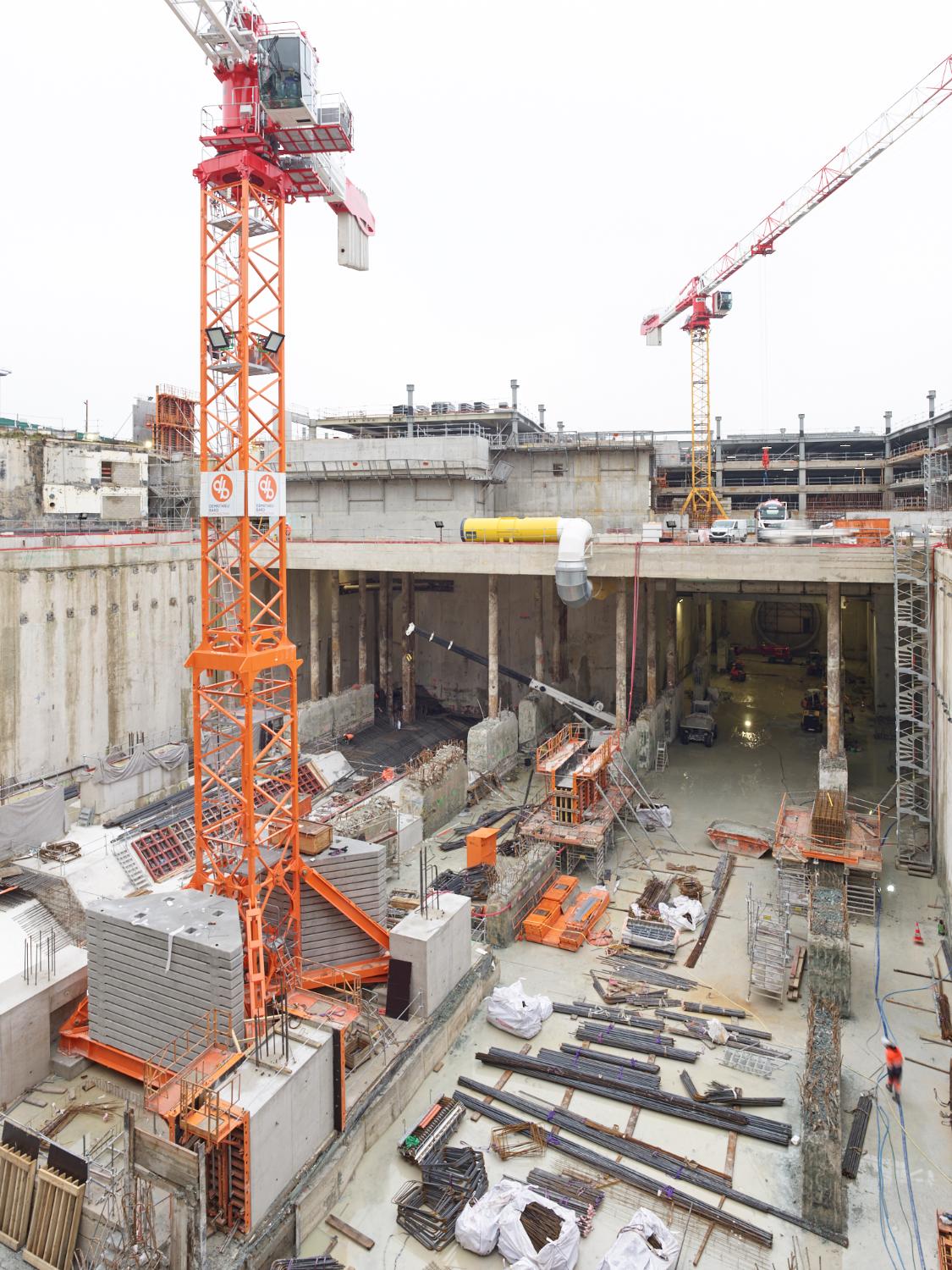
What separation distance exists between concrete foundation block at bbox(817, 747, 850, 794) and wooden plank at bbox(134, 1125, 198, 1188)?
17876mm

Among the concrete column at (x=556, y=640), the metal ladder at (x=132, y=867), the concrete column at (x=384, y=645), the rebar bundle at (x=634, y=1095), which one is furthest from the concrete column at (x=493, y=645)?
the rebar bundle at (x=634, y=1095)

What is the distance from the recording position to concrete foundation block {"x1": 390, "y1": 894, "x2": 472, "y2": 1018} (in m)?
13.4

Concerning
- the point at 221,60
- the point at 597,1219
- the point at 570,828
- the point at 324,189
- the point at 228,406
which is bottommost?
the point at 597,1219

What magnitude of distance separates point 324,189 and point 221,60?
2495 millimetres

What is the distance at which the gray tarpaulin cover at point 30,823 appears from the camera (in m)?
17.6

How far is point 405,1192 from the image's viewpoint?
10.6m

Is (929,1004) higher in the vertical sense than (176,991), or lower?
lower

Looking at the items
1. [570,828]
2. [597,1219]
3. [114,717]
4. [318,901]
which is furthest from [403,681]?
[597,1219]

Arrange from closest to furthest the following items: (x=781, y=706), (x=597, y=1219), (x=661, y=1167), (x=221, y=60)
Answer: (x=597, y=1219), (x=661, y=1167), (x=221, y=60), (x=781, y=706)

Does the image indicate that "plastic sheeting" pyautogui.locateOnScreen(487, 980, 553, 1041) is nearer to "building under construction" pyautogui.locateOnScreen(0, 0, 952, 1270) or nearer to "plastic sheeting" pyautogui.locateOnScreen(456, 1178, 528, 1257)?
"building under construction" pyautogui.locateOnScreen(0, 0, 952, 1270)

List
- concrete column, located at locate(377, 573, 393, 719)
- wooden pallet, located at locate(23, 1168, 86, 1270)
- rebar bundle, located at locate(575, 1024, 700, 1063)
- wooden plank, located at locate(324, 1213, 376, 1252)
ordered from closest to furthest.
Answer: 1. wooden pallet, located at locate(23, 1168, 86, 1270)
2. wooden plank, located at locate(324, 1213, 376, 1252)
3. rebar bundle, located at locate(575, 1024, 700, 1063)
4. concrete column, located at locate(377, 573, 393, 719)

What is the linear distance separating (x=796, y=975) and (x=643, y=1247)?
26.1 feet

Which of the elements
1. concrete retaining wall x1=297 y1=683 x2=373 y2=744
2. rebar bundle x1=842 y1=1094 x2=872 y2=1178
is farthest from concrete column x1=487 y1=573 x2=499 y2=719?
rebar bundle x1=842 y1=1094 x2=872 y2=1178

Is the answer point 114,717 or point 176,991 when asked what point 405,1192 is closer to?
A: point 176,991
